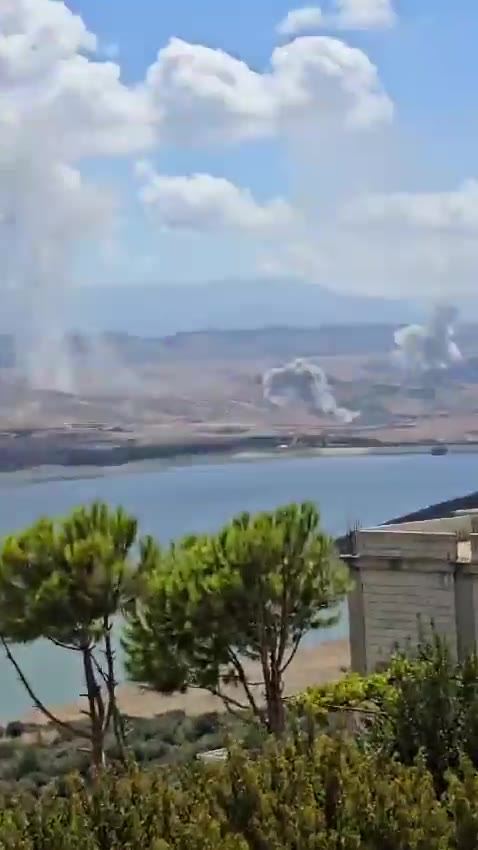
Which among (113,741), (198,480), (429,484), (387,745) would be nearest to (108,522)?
→ (113,741)

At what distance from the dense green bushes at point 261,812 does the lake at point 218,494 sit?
2226 centimetres

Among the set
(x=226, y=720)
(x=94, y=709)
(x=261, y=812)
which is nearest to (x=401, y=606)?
(x=226, y=720)

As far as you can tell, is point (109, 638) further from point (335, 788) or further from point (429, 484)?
point (429, 484)

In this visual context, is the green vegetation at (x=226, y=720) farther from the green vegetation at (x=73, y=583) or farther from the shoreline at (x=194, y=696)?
the shoreline at (x=194, y=696)

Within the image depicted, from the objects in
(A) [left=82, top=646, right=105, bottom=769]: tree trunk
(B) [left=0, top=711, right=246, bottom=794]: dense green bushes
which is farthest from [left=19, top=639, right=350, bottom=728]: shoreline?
(A) [left=82, top=646, right=105, bottom=769]: tree trunk

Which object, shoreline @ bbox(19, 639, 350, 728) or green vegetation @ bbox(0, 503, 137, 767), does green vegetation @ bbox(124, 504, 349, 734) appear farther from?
shoreline @ bbox(19, 639, 350, 728)

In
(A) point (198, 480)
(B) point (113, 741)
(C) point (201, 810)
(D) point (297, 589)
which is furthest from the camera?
(A) point (198, 480)

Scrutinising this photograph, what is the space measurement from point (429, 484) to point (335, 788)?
119 meters

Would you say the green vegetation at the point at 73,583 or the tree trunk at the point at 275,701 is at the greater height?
the green vegetation at the point at 73,583

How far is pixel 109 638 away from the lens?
46.7 feet

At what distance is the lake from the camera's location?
33094mm

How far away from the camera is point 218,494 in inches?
4491

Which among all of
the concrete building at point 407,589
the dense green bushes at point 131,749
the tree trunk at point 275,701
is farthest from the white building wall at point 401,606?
the tree trunk at point 275,701

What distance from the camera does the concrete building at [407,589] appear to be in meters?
15.6
